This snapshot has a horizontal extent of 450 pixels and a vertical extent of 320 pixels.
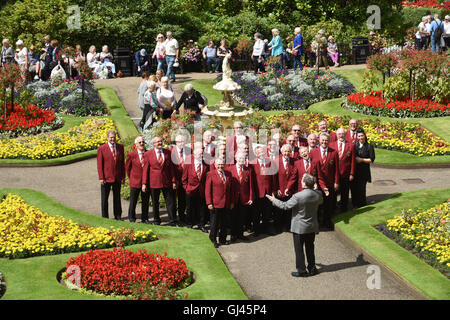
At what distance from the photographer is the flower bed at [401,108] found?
71.1ft

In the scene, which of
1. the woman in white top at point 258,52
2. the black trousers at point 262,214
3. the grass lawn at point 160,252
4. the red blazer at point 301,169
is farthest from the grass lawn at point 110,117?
the woman in white top at point 258,52

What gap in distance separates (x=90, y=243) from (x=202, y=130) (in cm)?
433

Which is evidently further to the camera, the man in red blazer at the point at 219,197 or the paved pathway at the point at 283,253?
the man in red blazer at the point at 219,197

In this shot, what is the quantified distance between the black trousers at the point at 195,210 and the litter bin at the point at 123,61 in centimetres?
1738

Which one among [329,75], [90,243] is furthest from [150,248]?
[329,75]

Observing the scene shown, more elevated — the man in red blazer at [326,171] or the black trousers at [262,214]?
the man in red blazer at [326,171]

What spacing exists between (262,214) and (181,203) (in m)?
1.66

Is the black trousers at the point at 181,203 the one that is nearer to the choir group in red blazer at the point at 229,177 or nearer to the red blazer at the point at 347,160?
the choir group in red blazer at the point at 229,177

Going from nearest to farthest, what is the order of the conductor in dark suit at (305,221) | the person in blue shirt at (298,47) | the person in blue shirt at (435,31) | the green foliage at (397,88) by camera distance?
the conductor in dark suit at (305,221) < the green foliage at (397,88) < the person in blue shirt at (298,47) < the person in blue shirt at (435,31)

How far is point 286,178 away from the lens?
1288 cm

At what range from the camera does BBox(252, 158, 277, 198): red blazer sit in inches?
500

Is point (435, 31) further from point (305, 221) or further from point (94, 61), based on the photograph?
point (305, 221)

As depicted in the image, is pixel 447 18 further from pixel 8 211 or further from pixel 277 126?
pixel 8 211

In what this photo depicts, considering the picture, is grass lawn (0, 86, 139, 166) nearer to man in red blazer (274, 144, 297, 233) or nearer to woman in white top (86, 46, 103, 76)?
woman in white top (86, 46, 103, 76)
